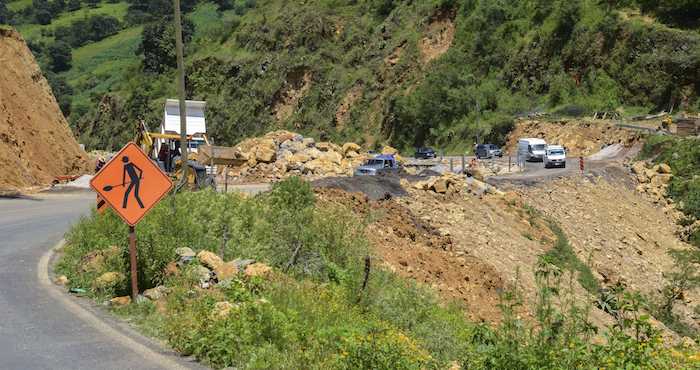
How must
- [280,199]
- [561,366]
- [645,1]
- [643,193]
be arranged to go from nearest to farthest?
[561,366]
[280,199]
[643,193]
[645,1]

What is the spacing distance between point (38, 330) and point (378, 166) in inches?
1227

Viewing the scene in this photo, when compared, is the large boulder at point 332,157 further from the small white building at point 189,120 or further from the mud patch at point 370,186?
the mud patch at point 370,186

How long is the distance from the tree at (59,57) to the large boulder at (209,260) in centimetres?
14705

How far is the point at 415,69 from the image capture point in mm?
75062

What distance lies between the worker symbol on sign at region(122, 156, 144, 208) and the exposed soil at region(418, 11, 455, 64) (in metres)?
65.4

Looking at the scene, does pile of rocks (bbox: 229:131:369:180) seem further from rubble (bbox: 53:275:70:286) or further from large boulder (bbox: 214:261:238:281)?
large boulder (bbox: 214:261:238:281)

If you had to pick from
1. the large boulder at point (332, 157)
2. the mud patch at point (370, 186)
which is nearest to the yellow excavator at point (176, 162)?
the mud patch at point (370, 186)

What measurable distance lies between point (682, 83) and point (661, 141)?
41.7 feet

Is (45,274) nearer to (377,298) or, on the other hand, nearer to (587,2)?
(377,298)

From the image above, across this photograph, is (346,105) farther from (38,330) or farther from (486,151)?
(38,330)

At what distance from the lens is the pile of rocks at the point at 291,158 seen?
40.3 meters

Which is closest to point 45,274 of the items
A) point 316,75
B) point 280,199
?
point 280,199

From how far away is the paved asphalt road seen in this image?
8492 mm

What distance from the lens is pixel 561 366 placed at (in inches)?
301
